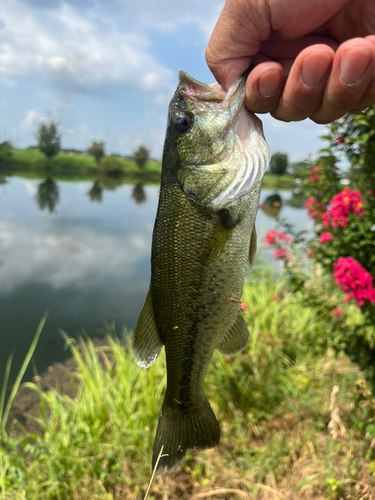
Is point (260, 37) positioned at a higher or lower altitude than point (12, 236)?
higher

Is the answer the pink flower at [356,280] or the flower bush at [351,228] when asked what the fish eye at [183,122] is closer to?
the flower bush at [351,228]

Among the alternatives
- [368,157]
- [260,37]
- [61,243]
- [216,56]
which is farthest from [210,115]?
[61,243]

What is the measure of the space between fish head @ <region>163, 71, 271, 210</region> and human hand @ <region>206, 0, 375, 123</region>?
94mm

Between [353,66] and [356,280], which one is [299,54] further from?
[356,280]

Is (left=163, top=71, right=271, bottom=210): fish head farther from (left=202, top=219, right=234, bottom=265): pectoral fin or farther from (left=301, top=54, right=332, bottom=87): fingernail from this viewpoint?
(left=301, top=54, right=332, bottom=87): fingernail

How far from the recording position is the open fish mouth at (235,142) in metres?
1.50

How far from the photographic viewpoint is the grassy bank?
106 inches

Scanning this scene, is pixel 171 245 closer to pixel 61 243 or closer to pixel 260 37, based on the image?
pixel 260 37

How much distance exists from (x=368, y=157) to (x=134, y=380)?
11.0 ft

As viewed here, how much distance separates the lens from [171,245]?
1.50 metres

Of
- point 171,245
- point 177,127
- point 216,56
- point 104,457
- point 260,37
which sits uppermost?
point 260,37

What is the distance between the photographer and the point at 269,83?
1.46m

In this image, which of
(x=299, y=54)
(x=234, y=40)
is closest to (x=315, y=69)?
(x=299, y=54)

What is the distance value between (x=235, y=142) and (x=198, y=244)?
52cm
